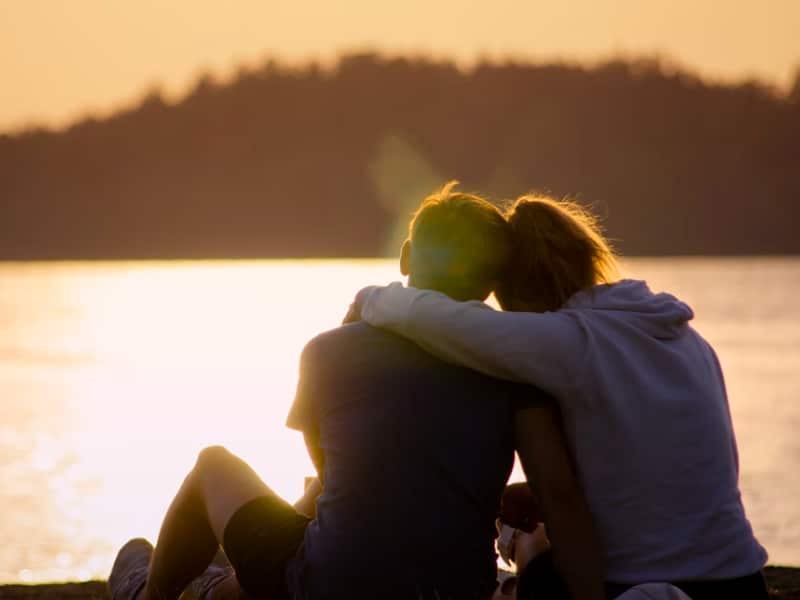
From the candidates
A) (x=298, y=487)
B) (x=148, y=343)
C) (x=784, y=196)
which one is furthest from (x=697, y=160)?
(x=298, y=487)

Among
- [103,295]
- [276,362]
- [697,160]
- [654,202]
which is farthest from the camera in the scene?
[697,160]

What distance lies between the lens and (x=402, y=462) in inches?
144

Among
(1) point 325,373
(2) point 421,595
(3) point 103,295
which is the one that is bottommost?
(3) point 103,295

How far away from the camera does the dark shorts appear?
3.92 m

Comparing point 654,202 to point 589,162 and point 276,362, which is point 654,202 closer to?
point 589,162

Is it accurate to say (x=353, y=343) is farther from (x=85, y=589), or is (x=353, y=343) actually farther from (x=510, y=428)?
(x=85, y=589)

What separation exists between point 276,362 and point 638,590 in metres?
35.4

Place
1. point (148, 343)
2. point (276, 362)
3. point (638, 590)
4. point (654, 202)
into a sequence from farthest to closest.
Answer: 1. point (654, 202)
2. point (148, 343)
3. point (276, 362)
4. point (638, 590)

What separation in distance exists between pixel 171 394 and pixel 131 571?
2621cm

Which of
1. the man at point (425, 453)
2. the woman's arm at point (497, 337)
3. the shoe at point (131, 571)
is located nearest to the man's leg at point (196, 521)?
the shoe at point (131, 571)

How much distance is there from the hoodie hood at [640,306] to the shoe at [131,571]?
1.46m

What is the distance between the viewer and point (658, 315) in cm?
370

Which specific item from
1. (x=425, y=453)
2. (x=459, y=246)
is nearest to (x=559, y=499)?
(x=425, y=453)

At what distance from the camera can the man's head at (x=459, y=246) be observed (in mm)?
3740
